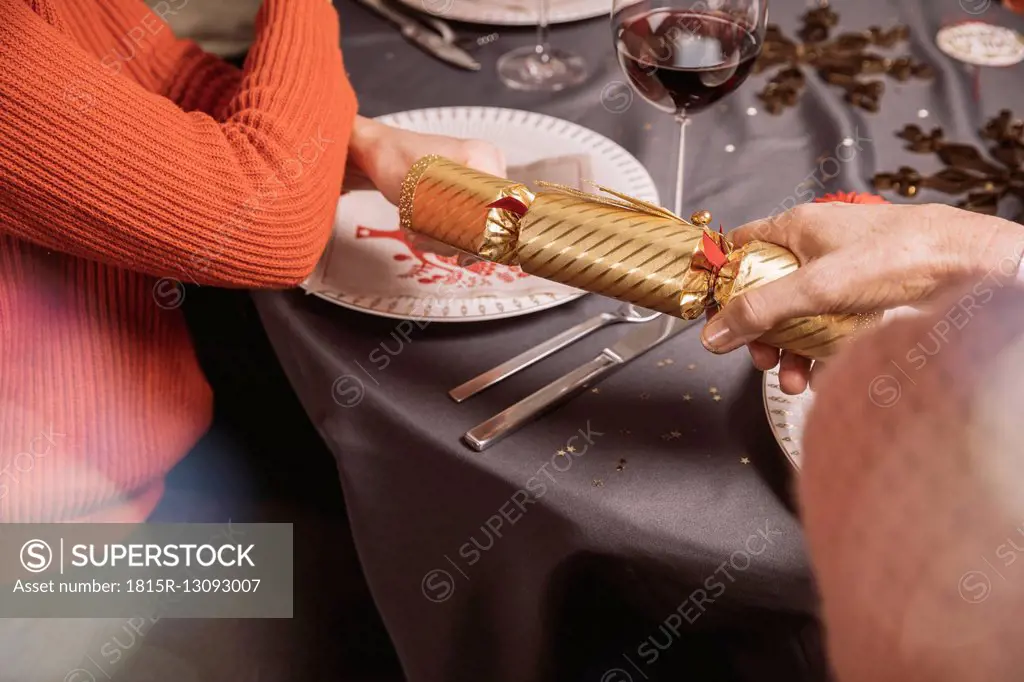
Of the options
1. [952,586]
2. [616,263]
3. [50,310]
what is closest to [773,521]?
[616,263]

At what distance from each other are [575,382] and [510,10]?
596 mm

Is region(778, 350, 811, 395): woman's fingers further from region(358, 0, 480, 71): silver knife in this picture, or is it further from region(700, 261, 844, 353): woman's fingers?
region(358, 0, 480, 71): silver knife

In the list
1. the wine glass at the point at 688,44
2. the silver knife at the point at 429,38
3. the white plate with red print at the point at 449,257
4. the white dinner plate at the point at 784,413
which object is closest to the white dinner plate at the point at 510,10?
the silver knife at the point at 429,38

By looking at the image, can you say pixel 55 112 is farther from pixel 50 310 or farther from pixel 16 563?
pixel 16 563

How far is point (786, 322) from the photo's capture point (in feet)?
1.52

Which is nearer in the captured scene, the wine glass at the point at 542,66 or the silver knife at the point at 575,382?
the silver knife at the point at 575,382

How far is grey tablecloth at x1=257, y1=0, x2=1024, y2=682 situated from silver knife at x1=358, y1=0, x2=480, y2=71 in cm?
18

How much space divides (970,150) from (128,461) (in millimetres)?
831

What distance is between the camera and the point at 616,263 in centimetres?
49

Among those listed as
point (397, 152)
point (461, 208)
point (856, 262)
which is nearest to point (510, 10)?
point (397, 152)

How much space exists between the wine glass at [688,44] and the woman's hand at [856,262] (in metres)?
0.15

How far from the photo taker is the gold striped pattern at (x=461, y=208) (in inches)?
20.4

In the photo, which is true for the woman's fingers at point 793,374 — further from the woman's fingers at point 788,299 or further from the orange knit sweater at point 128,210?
the orange knit sweater at point 128,210

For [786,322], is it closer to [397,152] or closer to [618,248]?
[618,248]
